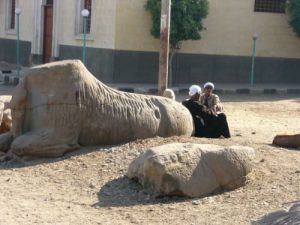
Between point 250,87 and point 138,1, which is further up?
point 138,1

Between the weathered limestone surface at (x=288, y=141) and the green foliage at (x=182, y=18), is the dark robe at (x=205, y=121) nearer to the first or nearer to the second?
the weathered limestone surface at (x=288, y=141)

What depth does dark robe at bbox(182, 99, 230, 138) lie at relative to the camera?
9227 mm

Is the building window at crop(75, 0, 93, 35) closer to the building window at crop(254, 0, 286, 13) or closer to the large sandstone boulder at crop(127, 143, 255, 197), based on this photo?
the building window at crop(254, 0, 286, 13)

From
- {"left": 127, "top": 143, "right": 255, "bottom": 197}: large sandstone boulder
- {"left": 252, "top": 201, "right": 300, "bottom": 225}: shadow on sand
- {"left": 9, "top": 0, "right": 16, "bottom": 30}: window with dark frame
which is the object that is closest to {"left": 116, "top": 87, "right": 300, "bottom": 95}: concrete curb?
{"left": 9, "top": 0, "right": 16, "bottom": 30}: window with dark frame

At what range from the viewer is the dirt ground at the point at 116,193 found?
577 centimetres

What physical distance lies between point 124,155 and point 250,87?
12709 mm

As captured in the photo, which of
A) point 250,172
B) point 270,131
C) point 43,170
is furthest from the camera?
point 270,131

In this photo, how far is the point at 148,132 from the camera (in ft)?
27.1

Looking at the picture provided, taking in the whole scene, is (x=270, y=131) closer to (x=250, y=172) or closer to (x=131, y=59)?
(x=250, y=172)

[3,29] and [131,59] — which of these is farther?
[3,29]

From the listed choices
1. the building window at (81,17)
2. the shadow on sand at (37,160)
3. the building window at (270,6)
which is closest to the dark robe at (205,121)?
the shadow on sand at (37,160)

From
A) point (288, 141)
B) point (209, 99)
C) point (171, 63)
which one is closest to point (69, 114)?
point (209, 99)

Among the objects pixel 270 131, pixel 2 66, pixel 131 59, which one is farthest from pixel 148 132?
pixel 2 66

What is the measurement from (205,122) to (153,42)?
416 inches
